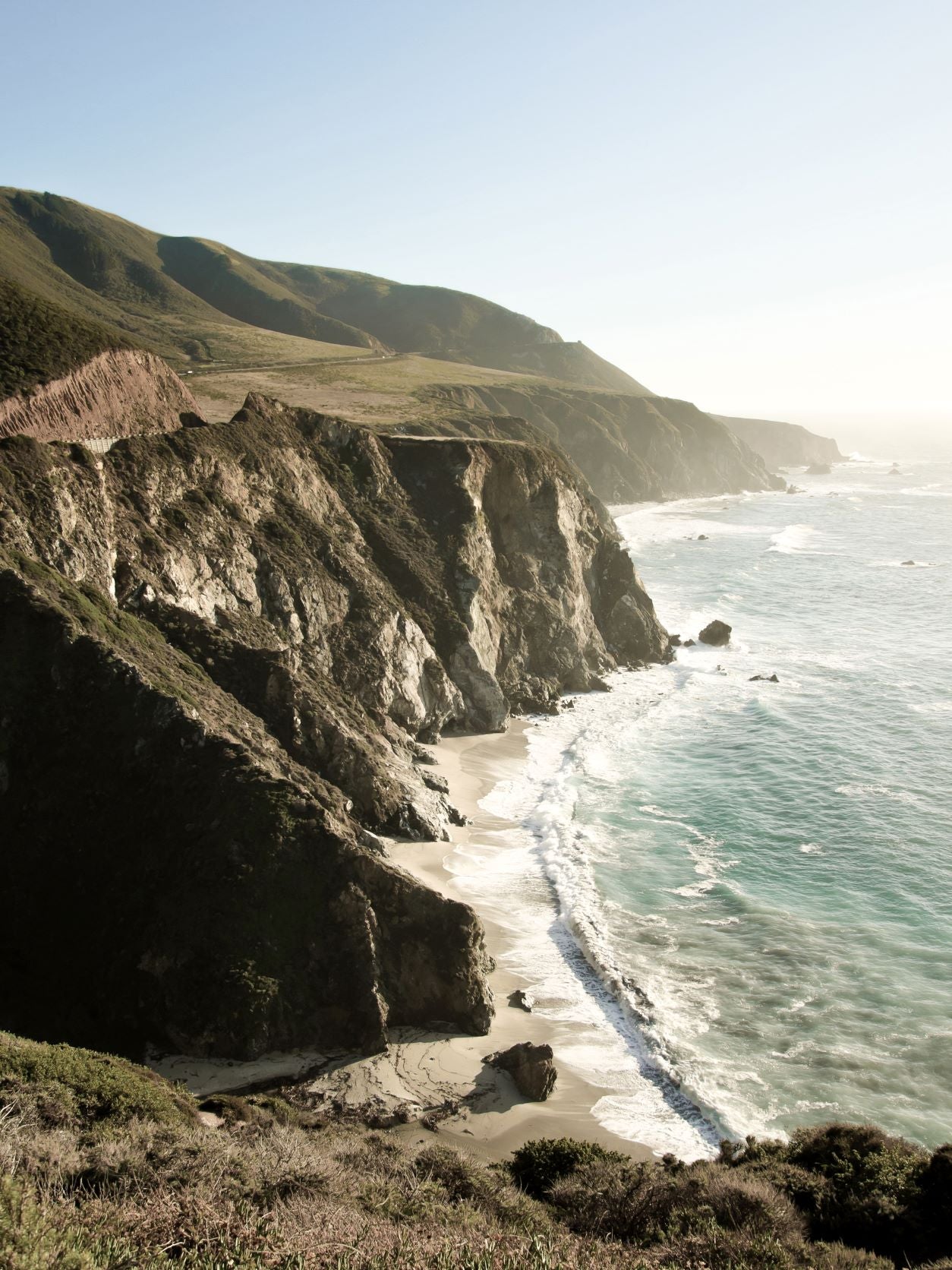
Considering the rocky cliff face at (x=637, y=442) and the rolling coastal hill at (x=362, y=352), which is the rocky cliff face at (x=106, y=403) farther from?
the rocky cliff face at (x=637, y=442)

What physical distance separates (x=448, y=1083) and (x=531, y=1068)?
6.67 feet

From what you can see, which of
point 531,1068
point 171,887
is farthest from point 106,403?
point 531,1068

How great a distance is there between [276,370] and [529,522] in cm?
3945

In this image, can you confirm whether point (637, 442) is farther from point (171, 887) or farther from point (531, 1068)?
point (531, 1068)

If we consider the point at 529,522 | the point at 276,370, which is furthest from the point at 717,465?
the point at 529,522

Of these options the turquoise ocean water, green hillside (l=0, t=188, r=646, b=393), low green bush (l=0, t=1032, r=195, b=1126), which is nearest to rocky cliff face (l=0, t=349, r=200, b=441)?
low green bush (l=0, t=1032, r=195, b=1126)

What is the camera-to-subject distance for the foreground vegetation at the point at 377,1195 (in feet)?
38.0

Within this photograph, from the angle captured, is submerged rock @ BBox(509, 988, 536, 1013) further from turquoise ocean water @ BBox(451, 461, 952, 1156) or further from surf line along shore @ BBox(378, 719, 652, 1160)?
turquoise ocean water @ BBox(451, 461, 952, 1156)

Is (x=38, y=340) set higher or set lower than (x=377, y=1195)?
higher

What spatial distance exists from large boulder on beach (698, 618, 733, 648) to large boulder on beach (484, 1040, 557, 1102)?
47.0 meters

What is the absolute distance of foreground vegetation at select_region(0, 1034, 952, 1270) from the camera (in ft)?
38.0

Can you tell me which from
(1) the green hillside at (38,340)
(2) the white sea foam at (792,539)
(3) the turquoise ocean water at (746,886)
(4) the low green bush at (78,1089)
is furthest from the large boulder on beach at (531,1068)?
(2) the white sea foam at (792,539)

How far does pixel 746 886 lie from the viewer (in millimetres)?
31484

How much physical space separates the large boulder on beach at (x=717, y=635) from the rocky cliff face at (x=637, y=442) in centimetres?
5526
